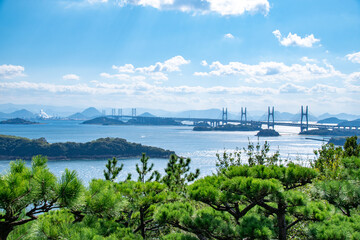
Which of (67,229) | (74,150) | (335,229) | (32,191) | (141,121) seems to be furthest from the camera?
(141,121)

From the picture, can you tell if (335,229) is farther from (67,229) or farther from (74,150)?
(74,150)

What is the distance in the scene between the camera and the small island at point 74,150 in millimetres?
30875

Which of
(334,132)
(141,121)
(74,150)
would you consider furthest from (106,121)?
(334,132)

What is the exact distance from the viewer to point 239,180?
2045 mm

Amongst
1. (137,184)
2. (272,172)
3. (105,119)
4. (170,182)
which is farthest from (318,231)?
(105,119)

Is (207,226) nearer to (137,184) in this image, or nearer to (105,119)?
(137,184)

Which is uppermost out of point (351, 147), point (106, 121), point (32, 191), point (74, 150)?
point (32, 191)

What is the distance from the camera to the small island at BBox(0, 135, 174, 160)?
30875mm

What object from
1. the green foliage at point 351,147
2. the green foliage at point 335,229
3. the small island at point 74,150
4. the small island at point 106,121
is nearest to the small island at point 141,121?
the small island at point 106,121

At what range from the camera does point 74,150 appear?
31797 mm

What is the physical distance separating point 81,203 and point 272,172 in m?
1.46

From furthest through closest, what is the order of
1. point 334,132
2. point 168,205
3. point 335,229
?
1. point 334,132
2. point 168,205
3. point 335,229

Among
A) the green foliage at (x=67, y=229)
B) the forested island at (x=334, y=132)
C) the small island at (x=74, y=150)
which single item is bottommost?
the small island at (x=74, y=150)

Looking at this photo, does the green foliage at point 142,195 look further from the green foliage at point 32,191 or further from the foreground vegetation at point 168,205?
the green foliage at point 32,191
